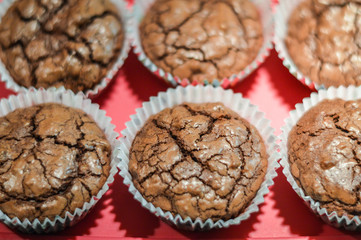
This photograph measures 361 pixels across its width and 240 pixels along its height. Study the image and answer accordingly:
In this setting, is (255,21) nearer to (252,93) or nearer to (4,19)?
(252,93)

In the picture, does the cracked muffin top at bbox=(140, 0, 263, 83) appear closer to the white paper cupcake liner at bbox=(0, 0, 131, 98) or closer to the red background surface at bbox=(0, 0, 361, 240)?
the white paper cupcake liner at bbox=(0, 0, 131, 98)

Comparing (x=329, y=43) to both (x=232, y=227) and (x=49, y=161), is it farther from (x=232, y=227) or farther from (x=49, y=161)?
(x=49, y=161)

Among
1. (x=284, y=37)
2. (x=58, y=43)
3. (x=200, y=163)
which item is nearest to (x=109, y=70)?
(x=58, y=43)

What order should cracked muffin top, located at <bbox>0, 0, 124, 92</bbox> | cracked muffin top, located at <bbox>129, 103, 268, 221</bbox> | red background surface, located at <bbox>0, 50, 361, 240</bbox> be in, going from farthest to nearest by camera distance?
cracked muffin top, located at <bbox>0, 0, 124, 92</bbox>, red background surface, located at <bbox>0, 50, 361, 240</bbox>, cracked muffin top, located at <bbox>129, 103, 268, 221</bbox>

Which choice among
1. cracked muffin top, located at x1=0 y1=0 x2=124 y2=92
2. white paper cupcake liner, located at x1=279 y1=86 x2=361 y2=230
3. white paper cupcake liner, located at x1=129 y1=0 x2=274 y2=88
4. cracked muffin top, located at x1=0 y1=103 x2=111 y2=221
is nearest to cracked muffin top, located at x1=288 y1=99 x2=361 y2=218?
white paper cupcake liner, located at x1=279 y1=86 x2=361 y2=230

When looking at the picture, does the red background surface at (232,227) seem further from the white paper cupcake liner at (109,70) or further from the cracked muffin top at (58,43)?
the cracked muffin top at (58,43)

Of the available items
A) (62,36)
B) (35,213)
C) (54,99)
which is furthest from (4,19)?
(35,213)
